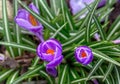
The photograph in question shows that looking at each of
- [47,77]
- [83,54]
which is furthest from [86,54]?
[47,77]

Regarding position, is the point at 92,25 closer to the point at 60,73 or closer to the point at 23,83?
the point at 60,73

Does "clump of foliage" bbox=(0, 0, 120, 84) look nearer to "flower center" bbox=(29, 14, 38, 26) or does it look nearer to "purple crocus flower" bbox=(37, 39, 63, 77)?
"flower center" bbox=(29, 14, 38, 26)

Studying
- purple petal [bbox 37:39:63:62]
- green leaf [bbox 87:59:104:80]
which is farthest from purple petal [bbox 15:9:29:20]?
green leaf [bbox 87:59:104:80]

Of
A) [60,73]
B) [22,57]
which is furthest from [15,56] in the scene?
[60,73]

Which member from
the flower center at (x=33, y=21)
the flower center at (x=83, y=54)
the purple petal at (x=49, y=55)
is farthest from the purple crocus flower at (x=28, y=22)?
the flower center at (x=83, y=54)

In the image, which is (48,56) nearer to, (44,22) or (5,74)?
(44,22)

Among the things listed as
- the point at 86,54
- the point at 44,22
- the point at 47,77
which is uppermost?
the point at 44,22
